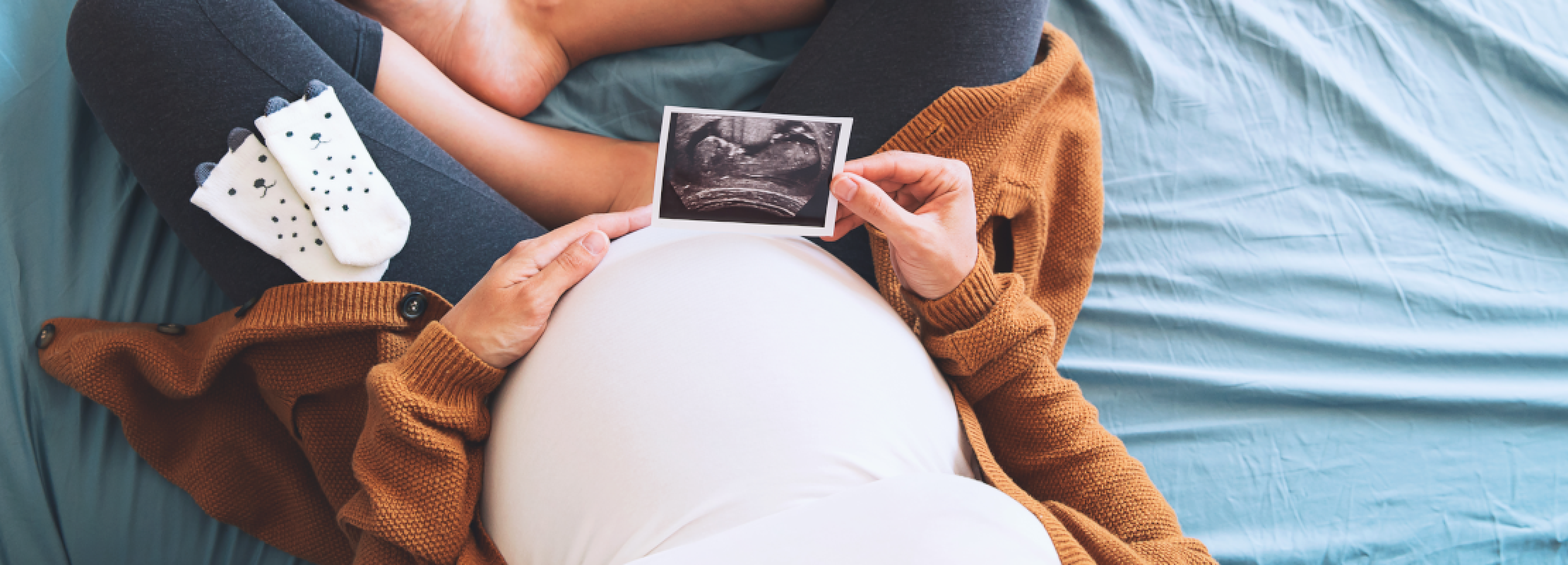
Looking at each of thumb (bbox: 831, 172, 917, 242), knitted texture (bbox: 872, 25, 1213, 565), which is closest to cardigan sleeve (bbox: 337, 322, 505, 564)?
thumb (bbox: 831, 172, 917, 242)

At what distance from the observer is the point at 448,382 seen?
0.80m

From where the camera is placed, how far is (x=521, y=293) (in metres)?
0.81

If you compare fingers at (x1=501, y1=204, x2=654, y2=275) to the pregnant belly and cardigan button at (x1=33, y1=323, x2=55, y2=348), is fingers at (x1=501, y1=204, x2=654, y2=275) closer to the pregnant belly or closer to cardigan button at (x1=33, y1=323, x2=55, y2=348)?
the pregnant belly

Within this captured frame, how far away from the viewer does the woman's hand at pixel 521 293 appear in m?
0.81

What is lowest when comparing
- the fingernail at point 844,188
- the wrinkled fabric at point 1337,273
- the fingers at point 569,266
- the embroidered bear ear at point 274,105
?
the wrinkled fabric at point 1337,273

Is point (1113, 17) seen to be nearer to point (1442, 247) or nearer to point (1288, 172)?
point (1288, 172)

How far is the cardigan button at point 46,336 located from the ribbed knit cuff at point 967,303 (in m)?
1.07

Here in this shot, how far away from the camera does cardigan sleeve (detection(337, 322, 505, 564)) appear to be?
77cm

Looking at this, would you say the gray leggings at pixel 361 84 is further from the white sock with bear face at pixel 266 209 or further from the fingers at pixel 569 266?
the fingers at pixel 569 266

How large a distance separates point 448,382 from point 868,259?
0.56m

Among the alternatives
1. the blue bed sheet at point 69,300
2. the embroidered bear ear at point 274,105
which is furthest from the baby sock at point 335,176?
the blue bed sheet at point 69,300

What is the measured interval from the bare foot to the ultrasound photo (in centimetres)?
49

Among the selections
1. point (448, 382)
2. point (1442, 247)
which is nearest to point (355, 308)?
point (448, 382)

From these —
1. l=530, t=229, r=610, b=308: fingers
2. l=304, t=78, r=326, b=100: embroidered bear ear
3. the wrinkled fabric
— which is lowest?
the wrinkled fabric
